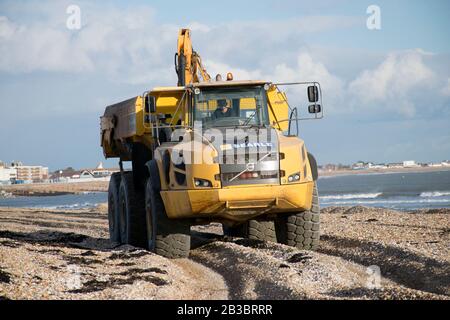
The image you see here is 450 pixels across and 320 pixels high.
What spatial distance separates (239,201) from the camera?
493 inches

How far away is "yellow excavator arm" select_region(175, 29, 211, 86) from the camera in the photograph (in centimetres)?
1795

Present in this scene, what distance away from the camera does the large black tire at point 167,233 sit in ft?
44.3

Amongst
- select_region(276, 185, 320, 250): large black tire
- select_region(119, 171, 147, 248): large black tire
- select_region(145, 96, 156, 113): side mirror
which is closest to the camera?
select_region(145, 96, 156, 113): side mirror

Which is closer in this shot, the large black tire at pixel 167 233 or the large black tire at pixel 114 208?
the large black tire at pixel 167 233

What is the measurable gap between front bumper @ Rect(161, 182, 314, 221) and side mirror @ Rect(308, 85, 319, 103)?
51.0 inches

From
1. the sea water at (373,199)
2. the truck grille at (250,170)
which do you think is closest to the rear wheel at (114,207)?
the truck grille at (250,170)

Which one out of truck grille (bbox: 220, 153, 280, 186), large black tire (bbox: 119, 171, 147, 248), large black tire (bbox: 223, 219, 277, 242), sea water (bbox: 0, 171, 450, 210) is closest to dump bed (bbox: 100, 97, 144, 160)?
large black tire (bbox: 119, 171, 147, 248)

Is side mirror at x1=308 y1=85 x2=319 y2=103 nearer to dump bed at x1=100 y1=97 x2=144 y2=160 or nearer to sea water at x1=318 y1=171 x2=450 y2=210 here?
dump bed at x1=100 y1=97 x2=144 y2=160

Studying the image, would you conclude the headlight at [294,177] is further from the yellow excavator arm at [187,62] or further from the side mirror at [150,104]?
the yellow excavator arm at [187,62]

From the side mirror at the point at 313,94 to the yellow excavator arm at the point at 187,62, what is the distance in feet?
17.0

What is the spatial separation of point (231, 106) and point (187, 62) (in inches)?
189
